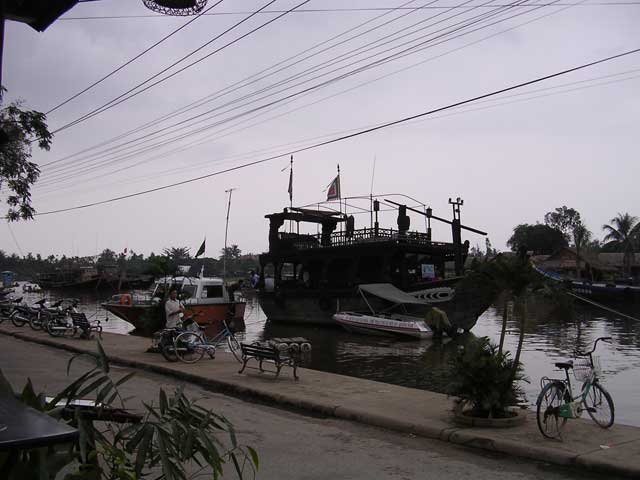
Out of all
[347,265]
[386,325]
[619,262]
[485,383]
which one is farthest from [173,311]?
[619,262]

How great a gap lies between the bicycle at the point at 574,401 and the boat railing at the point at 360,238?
25992mm

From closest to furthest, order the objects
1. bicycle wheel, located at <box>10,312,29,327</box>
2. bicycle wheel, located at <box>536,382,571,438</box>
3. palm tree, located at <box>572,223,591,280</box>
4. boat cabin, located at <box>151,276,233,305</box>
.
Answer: bicycle wheel, located at <box>536,382,571,438</box>
bicycle wheel, located at <box>10,312,29,327</box>
boat cabin, located at <box>151,276,233,305</box>
palm tree, located at <box>572,223,591,280</box>

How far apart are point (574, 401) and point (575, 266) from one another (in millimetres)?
70935

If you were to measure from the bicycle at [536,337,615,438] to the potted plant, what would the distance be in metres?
0.47

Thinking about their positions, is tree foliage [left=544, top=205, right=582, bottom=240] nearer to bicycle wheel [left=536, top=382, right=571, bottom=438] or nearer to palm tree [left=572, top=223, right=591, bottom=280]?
palm tree [left=572, top=223, right=591, bottom=280]

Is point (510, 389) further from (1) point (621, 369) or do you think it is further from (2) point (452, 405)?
(1) point (621, 369)

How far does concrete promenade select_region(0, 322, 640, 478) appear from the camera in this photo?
703 cm

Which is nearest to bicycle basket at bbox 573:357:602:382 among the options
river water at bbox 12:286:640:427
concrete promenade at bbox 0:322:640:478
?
concrete promenade at bbox 0:322:640:478

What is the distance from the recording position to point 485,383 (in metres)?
8.38

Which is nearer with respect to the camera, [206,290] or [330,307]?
[206,290]

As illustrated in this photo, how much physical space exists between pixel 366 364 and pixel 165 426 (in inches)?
682

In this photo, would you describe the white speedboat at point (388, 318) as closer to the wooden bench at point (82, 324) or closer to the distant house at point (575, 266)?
the wooden bench at point (82, 324)

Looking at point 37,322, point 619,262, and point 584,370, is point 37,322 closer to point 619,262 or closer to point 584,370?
point 584,370

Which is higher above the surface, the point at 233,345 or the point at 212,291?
the point at 212,291
